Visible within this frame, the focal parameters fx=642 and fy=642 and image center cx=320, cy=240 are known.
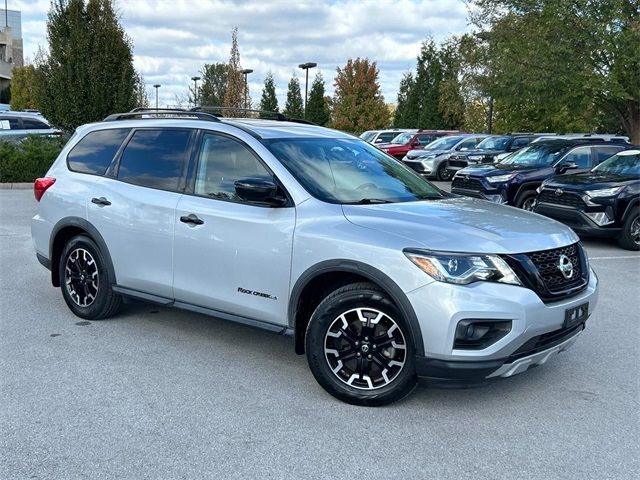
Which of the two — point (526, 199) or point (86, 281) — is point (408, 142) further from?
point (86, 281)

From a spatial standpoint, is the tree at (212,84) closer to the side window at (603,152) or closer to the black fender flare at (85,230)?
the side window at (603,152)

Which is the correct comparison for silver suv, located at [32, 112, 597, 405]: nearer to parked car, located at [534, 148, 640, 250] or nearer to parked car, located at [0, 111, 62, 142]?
parked car, located at [534, 148, 640, 250]

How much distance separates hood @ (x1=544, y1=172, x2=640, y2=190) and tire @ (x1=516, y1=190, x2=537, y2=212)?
1.52 metres

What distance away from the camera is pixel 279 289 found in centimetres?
434

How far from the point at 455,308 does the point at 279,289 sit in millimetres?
1259

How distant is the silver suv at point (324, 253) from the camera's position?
3.73 meters

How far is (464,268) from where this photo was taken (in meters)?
3.71

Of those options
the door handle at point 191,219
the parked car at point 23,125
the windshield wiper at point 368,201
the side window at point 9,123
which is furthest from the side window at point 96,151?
the side window at point 9,123

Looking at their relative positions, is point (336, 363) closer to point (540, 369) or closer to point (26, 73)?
point (540, 369)

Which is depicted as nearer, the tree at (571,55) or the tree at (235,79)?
the tree at (571,55)

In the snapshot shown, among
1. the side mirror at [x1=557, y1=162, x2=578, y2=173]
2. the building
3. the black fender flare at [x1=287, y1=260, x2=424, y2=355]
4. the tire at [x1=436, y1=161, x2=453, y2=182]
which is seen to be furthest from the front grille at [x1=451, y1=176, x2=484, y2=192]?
the building

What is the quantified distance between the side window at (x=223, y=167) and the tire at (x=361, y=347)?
1147 mm

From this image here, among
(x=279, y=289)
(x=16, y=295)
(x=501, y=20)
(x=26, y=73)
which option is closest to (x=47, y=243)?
(x=16, y=295)

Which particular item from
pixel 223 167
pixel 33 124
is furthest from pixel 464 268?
pixel 33 124
